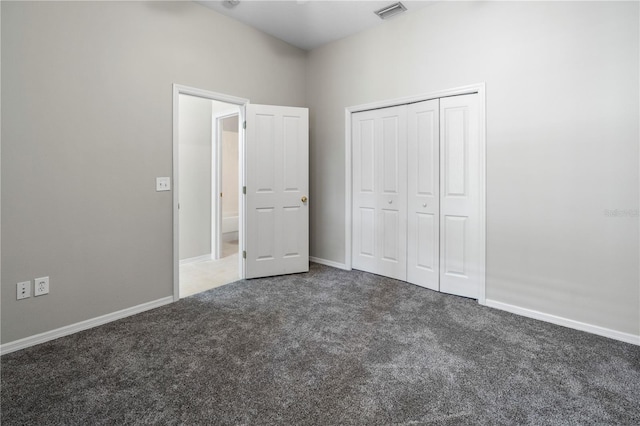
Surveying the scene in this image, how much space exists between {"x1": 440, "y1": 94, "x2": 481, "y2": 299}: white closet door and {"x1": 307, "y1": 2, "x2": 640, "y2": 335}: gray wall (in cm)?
14

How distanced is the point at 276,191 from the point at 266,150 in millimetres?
497

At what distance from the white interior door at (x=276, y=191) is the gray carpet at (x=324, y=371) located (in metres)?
0.99

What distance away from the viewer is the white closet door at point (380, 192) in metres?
3.58

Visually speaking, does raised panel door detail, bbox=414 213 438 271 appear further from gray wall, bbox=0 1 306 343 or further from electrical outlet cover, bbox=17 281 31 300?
electrical outlet cover, bbox=17 281 31 300

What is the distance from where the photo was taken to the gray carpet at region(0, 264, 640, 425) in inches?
61.9

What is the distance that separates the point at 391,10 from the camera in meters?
3.29

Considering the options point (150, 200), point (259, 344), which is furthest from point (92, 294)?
point (259, 344)

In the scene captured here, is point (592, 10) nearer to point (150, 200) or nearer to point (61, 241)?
point (150, 200)

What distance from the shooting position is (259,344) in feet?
7.37

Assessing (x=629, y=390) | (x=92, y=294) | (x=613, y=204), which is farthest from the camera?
(x=92, y=294)

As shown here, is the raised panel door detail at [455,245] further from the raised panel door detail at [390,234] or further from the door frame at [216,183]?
the door frame at [216,183]

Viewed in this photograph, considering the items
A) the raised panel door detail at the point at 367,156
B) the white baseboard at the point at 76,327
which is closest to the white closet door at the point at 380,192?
the raised panel door detail at the point at 367,156

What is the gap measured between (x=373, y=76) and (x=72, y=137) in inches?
119

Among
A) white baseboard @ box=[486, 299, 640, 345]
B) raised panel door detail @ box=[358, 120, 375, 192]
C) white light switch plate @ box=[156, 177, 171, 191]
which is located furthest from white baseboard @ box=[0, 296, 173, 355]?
white baseboard @ box=[486, 299, 640, 345]
